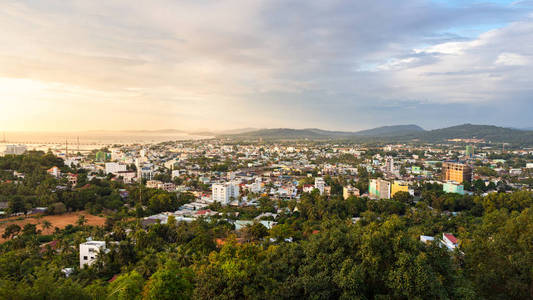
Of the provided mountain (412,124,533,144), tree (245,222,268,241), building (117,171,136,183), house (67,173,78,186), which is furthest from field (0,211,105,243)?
mountain (412,124,533,144)

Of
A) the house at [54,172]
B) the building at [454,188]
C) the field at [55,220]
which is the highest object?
the house at [54,172]

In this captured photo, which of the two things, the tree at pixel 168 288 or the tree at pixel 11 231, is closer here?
the tree at pixel 168 288

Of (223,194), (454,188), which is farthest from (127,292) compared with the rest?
(454,188)

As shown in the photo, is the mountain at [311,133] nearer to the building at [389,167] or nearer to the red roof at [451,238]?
the building at [389,167]

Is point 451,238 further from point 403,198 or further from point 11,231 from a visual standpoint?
point 11,231

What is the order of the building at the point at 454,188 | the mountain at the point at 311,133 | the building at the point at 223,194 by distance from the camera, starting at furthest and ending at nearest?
the mountain at the point at 311,133
the building at the point at 454,188
the building at the point at 223,194

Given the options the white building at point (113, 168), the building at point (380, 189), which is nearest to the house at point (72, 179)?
the white building at point (113, 168)

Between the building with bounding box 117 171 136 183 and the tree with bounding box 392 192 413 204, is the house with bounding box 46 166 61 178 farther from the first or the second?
the tree with bounding box 392 192 413 204

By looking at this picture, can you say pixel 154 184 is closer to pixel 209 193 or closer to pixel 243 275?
pixel 209 193
